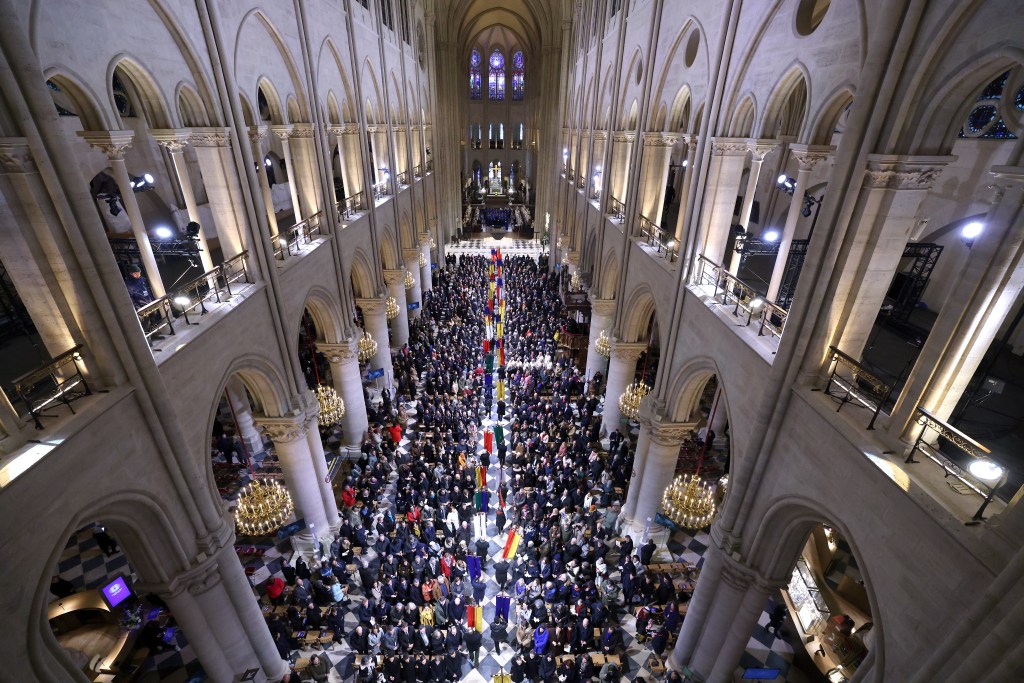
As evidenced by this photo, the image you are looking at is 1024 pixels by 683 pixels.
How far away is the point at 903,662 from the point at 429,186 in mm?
27068

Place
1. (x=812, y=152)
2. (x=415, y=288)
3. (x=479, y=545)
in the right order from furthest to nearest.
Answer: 1. (x=415, y=288)
2. (x=479, y=545)
3. (x=812, y=152)

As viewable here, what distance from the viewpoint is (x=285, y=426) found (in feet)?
32.4

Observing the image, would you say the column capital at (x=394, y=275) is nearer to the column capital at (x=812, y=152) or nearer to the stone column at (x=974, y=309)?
the column capital at (x=812, y=152)

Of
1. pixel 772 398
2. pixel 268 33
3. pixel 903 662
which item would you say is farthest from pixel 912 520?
pixel 268 33

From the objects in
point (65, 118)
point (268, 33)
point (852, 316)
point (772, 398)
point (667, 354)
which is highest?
point (268, 33)

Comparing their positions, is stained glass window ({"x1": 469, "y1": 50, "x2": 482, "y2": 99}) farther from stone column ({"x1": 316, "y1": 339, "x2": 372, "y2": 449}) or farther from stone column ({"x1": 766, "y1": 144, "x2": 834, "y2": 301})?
stone column ({"x1": 766, "y1": 144, "x2": 834, "y2": 301})

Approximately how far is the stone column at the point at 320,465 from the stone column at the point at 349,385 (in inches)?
86.8

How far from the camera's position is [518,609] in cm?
956

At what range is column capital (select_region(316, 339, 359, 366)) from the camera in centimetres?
1280

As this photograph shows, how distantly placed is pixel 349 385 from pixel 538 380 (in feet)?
19.1

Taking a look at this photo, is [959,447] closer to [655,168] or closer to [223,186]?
[655,168]

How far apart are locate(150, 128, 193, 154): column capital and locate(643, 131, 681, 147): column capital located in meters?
9.06

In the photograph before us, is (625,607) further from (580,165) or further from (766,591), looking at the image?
(580,165)

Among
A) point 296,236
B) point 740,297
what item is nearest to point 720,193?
point 740,297
